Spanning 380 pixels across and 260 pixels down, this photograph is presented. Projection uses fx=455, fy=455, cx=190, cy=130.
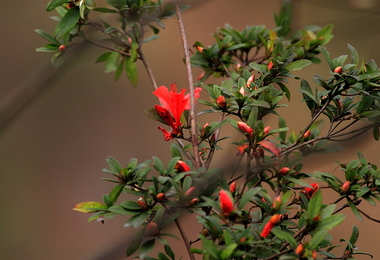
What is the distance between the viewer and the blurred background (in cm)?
240

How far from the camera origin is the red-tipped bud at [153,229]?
0.65m

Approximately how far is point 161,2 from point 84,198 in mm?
1679

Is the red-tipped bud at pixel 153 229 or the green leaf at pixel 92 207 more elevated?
the green leaf at pixel 92 207

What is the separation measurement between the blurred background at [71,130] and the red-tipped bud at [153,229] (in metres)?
1.74

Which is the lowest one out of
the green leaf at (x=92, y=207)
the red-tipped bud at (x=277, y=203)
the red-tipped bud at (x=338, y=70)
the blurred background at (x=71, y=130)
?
the blurred background at (x=71, y=130)

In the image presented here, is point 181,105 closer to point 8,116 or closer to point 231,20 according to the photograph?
point 8,116

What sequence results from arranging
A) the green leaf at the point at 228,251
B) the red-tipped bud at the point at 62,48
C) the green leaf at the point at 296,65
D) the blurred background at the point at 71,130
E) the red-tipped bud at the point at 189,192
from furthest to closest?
the blurred background at the point at 71,130
the red-tipped bud at the point at 62,48
the green leaf at the point at 296,65
the red-tipped bud at the point at 189,192
the green leaf at the point at 228,251

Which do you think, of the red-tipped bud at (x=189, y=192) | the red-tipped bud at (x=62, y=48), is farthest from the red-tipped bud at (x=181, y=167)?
the red-tipped bud at (x=62, y=48)

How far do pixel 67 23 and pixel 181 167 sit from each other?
1.24 ft

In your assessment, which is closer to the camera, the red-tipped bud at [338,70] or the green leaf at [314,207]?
the green leaf at [314,207]

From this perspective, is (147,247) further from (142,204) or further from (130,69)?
(130,69)

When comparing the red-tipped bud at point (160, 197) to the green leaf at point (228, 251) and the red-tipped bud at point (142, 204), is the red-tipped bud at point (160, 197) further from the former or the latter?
the green leaf at point (228, 251)

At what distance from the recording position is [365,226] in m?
2.13

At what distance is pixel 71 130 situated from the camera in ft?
8.16
